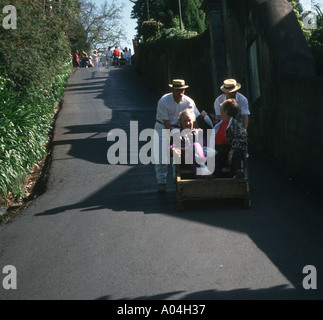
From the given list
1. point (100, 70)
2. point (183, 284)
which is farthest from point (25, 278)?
point (100, 70)

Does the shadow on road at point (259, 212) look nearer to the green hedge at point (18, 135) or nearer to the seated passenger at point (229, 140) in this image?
the seated passenger at point (229, 140)

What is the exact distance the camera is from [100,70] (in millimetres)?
40312

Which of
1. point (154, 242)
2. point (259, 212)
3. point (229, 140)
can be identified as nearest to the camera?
point (154, 242)

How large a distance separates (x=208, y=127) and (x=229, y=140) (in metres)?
0.84

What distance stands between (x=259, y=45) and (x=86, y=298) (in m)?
8.56

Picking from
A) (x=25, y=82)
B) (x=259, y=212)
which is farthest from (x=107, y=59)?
(x=259, y=212)

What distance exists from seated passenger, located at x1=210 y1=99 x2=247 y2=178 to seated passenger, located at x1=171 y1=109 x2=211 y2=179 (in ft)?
0.74

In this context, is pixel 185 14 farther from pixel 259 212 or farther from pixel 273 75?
pixel 259 212

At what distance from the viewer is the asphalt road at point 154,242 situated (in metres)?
5.65

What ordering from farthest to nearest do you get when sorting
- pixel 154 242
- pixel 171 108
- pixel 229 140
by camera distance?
pixel 171 108, pixel 229 140, pixel 154 242

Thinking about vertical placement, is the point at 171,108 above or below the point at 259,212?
above

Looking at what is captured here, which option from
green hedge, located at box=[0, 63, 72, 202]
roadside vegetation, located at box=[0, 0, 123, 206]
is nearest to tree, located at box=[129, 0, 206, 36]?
roadside vegetation, located at box=[0, 0, 123, 206]

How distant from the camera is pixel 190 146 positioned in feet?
28.6

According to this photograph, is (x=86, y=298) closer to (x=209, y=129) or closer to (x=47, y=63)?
(x=209, y=129)
